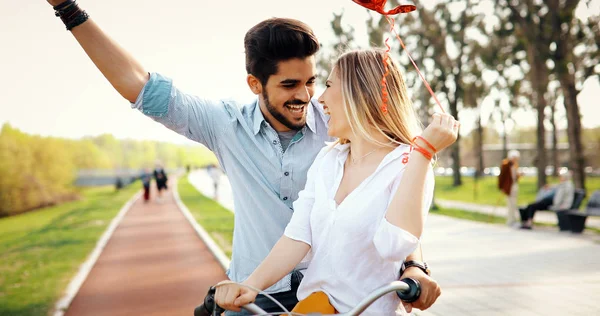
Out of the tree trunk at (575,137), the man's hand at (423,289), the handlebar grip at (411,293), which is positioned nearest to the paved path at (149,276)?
the man's hand at (423,289)

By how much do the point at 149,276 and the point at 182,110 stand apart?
29.7 ft

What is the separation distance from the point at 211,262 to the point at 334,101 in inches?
415

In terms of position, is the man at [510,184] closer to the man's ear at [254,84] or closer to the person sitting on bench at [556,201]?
the person sitting on bench at [556,201]

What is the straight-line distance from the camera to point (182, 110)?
2723mm

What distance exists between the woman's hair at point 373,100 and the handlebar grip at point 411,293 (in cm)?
51

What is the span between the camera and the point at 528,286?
8.64 metres

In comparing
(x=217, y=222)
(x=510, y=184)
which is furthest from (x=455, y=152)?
(x=217, y=222)

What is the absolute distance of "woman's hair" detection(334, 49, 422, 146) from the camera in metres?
2.29

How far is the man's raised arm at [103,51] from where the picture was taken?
2.38m

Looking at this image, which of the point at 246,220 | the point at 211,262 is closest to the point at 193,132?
the point at 246,220

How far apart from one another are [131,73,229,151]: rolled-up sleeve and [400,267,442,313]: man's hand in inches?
45.3

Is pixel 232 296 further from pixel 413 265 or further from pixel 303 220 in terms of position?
pixel 413 265

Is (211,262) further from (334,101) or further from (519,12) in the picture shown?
(519,12)

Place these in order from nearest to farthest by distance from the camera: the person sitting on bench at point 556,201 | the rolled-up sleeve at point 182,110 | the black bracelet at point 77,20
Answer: the black bracelet at point 77,20 < the rolled-up sleeve at point 182,110 < the person sitting on bench at point 556,201
